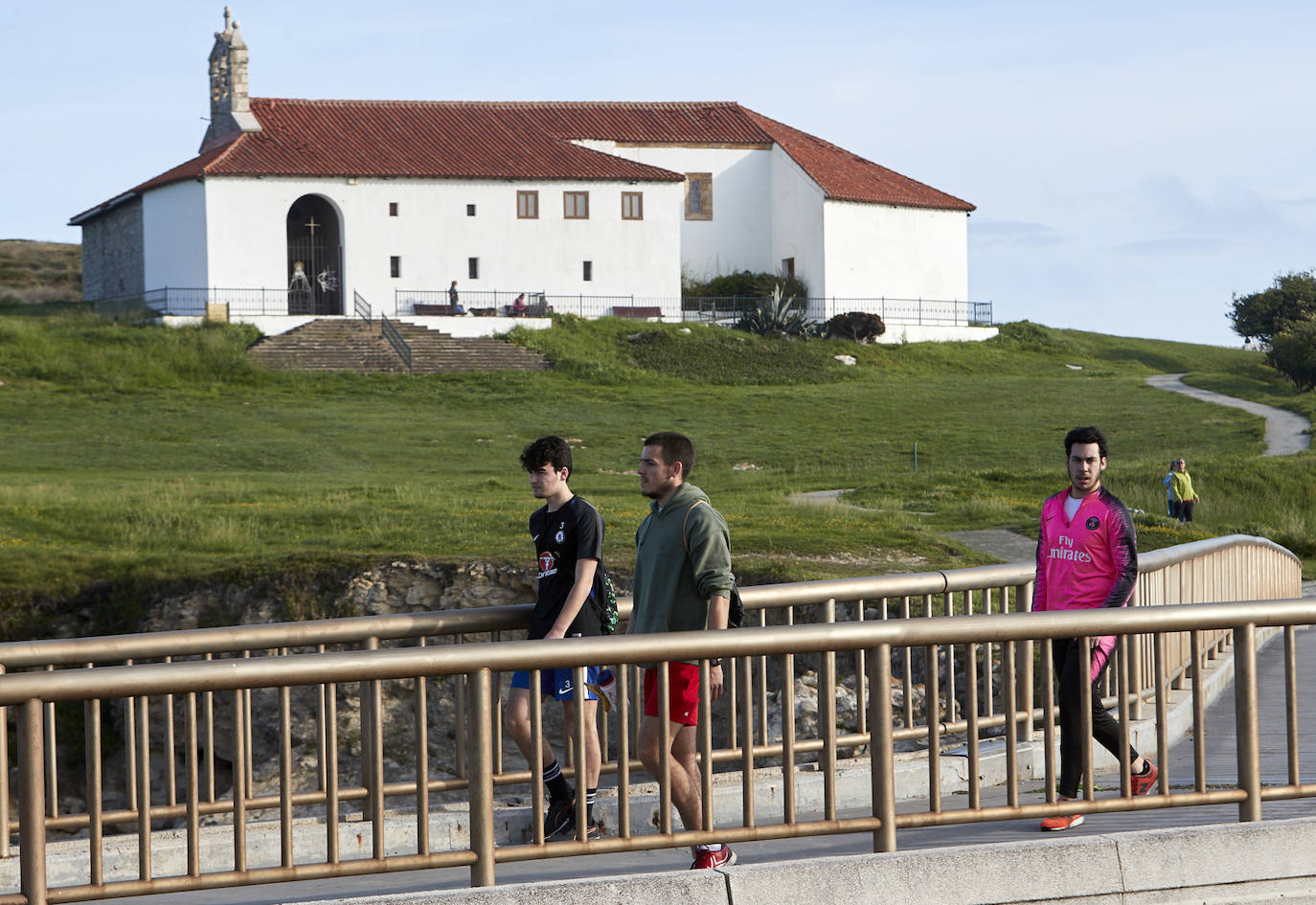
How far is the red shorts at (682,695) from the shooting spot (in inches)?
235

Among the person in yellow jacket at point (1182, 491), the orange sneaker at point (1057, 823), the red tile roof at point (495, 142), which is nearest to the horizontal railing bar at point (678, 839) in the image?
the orange sneaker at point (1057, 823)

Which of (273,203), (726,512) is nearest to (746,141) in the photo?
(273,203)

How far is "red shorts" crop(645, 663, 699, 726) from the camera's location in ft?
19.6

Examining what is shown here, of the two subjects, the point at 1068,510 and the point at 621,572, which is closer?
the point at 1068,510

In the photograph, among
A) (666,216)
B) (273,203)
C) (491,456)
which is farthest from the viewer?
(666,216)

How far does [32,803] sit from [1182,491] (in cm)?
2394

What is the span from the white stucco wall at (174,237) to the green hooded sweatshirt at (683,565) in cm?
5355

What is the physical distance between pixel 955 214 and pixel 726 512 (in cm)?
5097

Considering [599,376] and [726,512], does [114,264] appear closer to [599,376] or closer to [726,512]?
[599,376]

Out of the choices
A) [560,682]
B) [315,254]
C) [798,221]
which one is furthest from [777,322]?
[560,682]

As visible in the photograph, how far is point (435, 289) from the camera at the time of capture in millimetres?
60875

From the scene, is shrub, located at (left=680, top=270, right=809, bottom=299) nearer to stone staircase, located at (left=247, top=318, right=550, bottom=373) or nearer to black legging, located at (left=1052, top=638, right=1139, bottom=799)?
stone staircase, located at (left=247, top=318, right=550, bottom=373)

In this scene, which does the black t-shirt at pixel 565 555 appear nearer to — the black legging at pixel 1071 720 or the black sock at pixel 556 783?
the black sock at pixel 556 783

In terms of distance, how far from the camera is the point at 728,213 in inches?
2763
